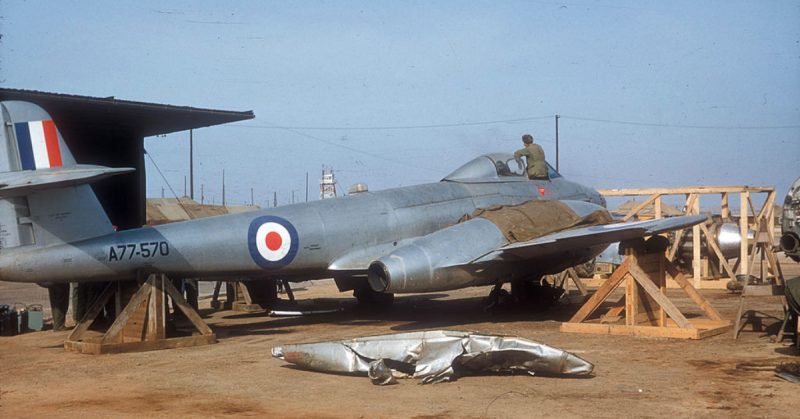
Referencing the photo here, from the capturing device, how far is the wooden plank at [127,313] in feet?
38.0

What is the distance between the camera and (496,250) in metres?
13.6

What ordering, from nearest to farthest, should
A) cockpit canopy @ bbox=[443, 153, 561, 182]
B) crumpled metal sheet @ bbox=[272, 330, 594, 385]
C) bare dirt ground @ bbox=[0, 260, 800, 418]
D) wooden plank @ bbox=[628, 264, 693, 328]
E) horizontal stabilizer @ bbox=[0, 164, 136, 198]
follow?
bare dirt ground @ bbox=[0, 260, 800, 418]
crumpled metal sheet @ bbox=[272, 330, 594, 385]
horizontal stabilizer @ bbox=[0, 164, 136, 198]
wooden plank @ bbox=[628, 264, 693, 328]
cockpit canopy @ bbox=[443, 153, 561, 182]

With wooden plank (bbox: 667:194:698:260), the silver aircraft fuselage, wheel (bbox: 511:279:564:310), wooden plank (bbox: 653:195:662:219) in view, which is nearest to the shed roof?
the silver aircraft fuselage

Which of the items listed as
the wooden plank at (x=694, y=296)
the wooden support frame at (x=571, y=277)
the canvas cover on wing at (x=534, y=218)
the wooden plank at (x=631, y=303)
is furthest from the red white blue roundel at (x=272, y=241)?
the wooden support frame at (x=571, y=277)

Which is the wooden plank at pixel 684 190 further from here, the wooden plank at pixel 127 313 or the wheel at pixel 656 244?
the wooden plank at pixel 127 313

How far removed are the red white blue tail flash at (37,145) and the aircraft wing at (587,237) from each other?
683 cm

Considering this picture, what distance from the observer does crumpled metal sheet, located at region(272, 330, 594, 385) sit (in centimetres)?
854

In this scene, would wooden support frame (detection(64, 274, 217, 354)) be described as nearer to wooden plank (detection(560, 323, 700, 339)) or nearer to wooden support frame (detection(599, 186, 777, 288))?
wooden plank (detection(560, 323, 700, 339))

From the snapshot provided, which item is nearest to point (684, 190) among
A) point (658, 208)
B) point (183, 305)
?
point (658, 208)

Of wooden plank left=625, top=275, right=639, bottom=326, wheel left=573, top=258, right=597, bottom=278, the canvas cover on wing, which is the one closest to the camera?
wooden plank left=625, top=275, right=639, bottom=326

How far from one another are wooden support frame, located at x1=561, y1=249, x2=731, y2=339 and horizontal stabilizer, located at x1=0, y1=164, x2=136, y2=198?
735cm

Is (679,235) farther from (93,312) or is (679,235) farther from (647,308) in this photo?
(93,312)

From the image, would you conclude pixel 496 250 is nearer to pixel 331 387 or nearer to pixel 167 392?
pixel 331 387

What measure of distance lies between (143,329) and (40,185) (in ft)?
9.04
